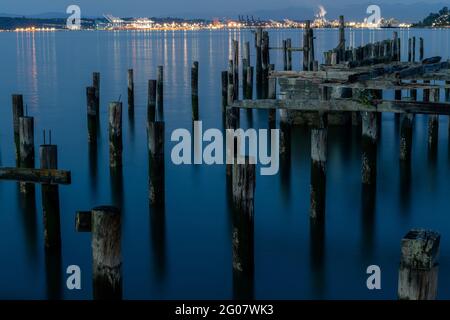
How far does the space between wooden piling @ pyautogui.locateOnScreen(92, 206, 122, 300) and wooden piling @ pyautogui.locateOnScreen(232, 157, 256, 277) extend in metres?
1.75

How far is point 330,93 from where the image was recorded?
16359 millimetres

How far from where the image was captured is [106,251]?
634cm

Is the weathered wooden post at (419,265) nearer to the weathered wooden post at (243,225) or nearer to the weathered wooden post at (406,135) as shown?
the weathered wooden post at (243,225)

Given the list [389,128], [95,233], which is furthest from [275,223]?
[389,128]

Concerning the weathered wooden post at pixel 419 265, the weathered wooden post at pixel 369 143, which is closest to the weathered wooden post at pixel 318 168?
the weathered wooden post at pixel 369 143

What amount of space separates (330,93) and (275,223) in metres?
6.29

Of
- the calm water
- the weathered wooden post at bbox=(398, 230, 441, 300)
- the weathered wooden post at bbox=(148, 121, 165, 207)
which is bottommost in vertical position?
the calm water

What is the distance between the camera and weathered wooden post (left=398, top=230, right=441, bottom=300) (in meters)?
4.98

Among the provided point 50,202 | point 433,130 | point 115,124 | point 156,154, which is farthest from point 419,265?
point 433,130

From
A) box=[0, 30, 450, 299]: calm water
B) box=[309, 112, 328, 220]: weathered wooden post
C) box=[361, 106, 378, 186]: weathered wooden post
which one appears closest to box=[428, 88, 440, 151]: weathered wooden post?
box=[0, 30, 450, 299]: calm water

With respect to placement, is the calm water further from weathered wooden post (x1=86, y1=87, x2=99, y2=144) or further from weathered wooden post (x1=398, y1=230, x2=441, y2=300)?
weathered wooden post (x1=398, y1=230, x2=441, y2=300)

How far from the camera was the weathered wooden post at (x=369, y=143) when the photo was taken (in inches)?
452

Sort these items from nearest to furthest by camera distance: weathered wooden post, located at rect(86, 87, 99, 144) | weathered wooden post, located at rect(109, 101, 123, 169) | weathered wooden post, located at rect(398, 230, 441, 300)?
weathered wooden post, located at rect(398, 230, 441, 300) → weathered wooden post, located at rect(109, 101, 123, 169) → weathered wooden post, located at rect(86, 87, 99, 144)
